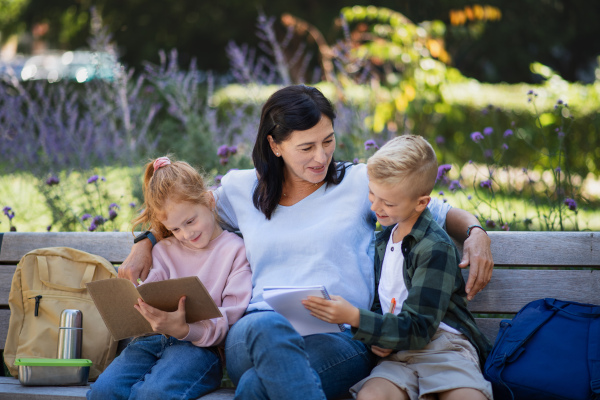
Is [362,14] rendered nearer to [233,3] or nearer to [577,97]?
[577,97]

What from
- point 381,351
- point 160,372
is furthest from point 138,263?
point 381,351

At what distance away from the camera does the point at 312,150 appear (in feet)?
8.59

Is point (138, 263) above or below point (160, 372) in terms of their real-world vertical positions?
above

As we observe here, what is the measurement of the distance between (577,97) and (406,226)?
4.82m

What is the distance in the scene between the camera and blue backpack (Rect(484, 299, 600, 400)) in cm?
210

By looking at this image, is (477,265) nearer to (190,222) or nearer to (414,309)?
(414,309)

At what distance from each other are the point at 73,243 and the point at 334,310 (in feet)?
5.07

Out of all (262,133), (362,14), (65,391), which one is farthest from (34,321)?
(362,14)

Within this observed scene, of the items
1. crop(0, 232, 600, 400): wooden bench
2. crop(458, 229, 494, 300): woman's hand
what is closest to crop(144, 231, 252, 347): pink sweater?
crop(0, 232, 600, 400): wooden bench

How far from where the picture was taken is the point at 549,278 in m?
2.62

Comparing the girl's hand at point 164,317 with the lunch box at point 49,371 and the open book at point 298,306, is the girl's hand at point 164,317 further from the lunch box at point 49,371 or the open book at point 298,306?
the lunch box at point 49,371

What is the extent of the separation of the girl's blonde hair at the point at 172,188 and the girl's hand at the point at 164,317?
18.1 inches

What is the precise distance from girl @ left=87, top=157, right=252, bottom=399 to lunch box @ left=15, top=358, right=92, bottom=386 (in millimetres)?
228

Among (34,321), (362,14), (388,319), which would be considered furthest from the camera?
(362,14)
